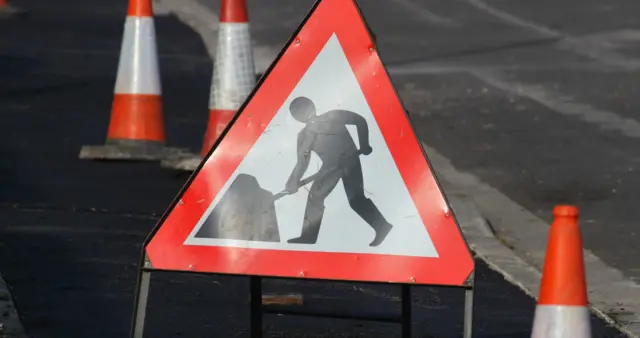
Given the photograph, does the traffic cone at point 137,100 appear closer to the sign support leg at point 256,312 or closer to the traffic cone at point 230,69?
the traffic cone at point 230,69

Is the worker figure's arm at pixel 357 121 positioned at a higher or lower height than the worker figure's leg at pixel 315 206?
higher

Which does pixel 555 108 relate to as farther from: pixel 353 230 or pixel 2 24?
pixel 353 230

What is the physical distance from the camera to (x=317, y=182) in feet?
17.5

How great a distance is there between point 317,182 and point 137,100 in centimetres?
555

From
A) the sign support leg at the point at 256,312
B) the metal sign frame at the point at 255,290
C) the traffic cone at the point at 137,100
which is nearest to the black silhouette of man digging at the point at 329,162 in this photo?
the metal sign frame at the point at 255,290

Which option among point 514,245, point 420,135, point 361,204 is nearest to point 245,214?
point 361,204

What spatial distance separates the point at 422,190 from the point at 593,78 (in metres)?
10.0

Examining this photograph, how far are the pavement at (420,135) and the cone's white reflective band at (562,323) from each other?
1.50 meters

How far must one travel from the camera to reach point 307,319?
682 centimetres

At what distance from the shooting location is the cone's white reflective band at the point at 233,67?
33.4 ft

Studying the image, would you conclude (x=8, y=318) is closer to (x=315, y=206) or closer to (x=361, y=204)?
(x=315, y=206)

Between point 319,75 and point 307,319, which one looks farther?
point 307,319

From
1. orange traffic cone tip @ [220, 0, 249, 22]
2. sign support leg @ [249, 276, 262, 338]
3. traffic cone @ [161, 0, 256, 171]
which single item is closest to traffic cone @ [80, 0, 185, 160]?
traffic cone @ [161, 0, 256, 171]

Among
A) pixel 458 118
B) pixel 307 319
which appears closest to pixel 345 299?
pixel 307 319
